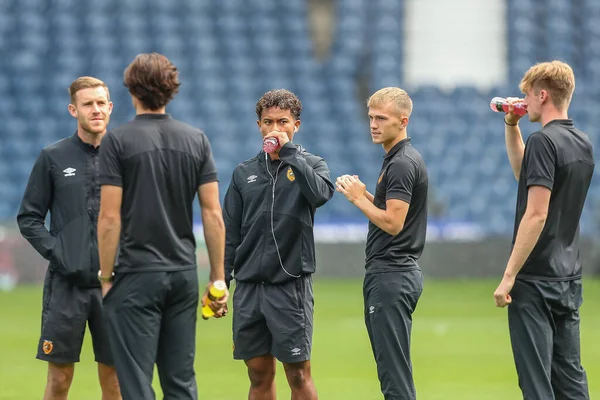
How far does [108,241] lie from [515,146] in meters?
2.49

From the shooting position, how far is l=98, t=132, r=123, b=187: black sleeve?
5.09 m

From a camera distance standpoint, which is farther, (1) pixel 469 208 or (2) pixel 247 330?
(1) pixel 469 208

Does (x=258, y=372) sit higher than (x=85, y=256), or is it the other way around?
(x=85, y=256)

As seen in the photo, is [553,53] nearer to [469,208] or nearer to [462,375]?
[469,208]

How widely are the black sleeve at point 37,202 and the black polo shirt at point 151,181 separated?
1.29 meters

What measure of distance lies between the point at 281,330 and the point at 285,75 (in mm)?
16417

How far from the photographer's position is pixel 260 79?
21.9 meters

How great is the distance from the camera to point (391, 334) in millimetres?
A: 5906

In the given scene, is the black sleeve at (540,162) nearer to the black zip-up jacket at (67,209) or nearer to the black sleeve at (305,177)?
the black sleeve at (305,177)

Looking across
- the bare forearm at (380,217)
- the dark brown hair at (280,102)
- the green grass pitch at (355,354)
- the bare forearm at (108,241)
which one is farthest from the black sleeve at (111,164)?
the green grass pitch at (355,354)

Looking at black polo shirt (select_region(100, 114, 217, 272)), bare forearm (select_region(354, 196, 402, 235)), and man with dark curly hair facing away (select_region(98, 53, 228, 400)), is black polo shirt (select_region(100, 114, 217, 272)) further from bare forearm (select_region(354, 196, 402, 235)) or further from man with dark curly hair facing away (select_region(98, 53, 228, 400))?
bare forearm (select_region(354, 196, 402, 235))

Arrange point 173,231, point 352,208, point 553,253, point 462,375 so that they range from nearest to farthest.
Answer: point 173,231
point 553,253
point 462,375
point 352,208

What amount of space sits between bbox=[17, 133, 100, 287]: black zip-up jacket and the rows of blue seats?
44.9ft

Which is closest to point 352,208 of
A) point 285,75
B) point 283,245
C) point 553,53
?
point 285,75
